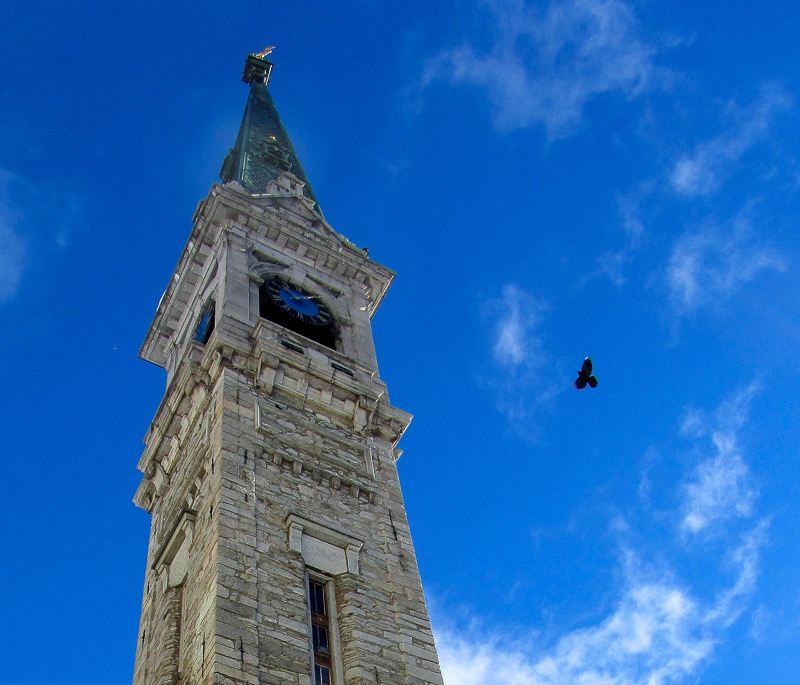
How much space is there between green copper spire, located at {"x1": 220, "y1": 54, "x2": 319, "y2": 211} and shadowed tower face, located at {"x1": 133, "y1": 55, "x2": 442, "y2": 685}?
281 inches

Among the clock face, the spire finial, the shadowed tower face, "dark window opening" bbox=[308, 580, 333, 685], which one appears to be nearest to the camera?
"dark window opening" bbox=[308, 580, 333, 685]

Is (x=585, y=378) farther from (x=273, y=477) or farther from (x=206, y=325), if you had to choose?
(x=206, y=325)

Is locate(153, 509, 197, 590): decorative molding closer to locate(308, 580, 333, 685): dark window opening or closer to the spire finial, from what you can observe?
locate(308, 580, 333, 685): dark window opening

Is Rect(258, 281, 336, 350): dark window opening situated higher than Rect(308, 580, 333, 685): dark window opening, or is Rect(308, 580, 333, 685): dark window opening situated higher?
Rect(258, 281, 336, 350): dark window opening

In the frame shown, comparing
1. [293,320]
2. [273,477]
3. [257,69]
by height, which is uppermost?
[257,69]

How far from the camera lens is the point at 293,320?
32.8 metres

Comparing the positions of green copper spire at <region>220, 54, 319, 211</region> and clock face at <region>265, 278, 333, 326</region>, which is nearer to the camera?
clock face at <region>265, 278, 333, 326</region>

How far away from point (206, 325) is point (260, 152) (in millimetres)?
17922

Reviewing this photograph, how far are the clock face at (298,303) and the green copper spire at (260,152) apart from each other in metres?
8.54

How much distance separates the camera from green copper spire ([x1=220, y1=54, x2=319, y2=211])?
45625 millimetres

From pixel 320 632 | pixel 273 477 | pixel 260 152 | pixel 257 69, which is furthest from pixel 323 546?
pixel 257 69

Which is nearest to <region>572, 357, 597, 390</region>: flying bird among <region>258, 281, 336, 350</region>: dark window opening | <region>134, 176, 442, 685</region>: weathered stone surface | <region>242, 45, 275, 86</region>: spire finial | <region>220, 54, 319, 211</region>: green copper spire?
<region>134, 176, 442, 685</region>: weathered stone surface

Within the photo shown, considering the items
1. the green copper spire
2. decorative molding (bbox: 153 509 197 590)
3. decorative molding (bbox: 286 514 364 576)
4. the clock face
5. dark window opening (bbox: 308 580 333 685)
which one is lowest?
dark window opening (bbox: 308 580 333 685)

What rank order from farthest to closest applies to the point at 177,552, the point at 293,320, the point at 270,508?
the point at 293,320
the point at 177,552
the point at 270,508
